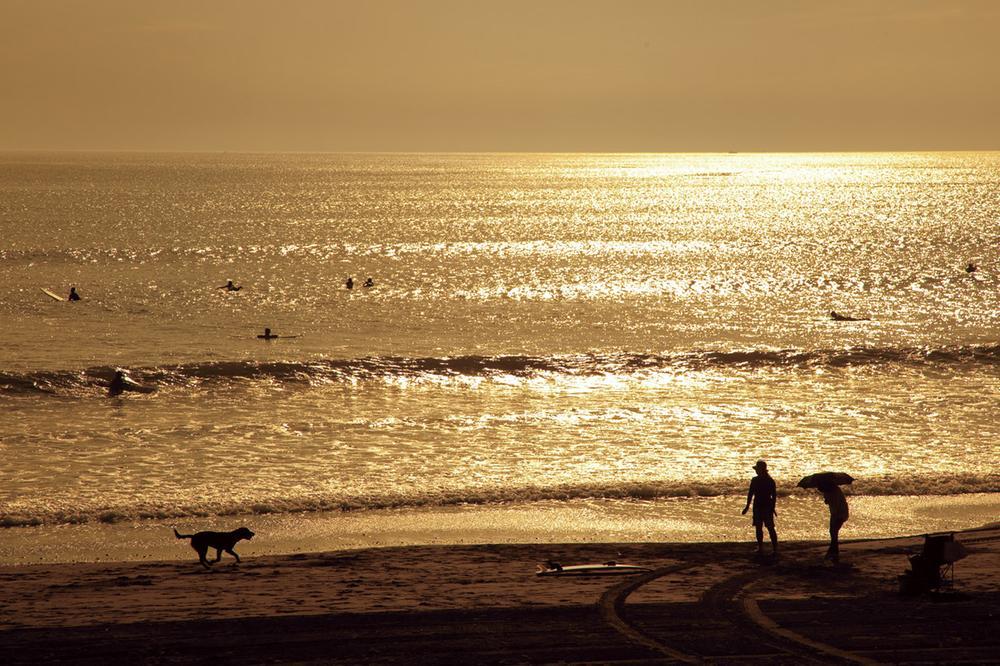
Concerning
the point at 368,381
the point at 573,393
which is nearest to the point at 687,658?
the point at 573,393

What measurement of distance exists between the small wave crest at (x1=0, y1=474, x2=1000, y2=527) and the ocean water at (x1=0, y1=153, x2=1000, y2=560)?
0.07m

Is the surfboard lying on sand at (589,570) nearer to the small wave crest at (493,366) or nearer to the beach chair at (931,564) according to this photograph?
the beach chair at (931,564)

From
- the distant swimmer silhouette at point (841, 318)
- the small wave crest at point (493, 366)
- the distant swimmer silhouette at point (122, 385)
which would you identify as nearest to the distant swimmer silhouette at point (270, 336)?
the small wave crest at point (493, 366)

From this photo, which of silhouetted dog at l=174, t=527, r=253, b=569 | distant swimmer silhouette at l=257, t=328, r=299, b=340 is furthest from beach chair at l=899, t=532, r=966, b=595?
distant swimmer silhouette at l=257, t=328, r=299, b=340

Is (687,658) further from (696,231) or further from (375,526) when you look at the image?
(696,231)

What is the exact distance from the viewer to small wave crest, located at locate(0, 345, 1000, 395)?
37.5 meters

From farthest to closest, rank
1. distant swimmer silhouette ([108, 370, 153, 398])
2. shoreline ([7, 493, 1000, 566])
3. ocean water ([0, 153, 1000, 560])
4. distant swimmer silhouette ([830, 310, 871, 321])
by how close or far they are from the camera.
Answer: distant swimmer silhouette ([830, 310, 871, 321]) < distant swimmer silhouette ([108, 370, 153, 398]) < ocean water ([0, 153, 1000, 560]) < shoreline ([7, 493, 1000, 566])

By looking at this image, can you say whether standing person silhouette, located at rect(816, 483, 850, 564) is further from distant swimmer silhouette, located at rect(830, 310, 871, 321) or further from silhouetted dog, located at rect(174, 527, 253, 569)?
distant swimmer silhouette, located at rect(830, 310, 871, 321)

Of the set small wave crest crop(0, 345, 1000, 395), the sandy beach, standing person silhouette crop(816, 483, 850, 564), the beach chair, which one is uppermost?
small wave crest crop(0, 345, 1000, 395)

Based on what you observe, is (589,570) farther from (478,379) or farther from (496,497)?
(478,379)

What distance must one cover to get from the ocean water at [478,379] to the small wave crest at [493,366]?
0.16 metres

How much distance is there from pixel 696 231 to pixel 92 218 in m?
70.7

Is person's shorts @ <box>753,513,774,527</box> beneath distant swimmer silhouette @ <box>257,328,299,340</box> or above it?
beneath

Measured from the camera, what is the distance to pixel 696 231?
420ft
